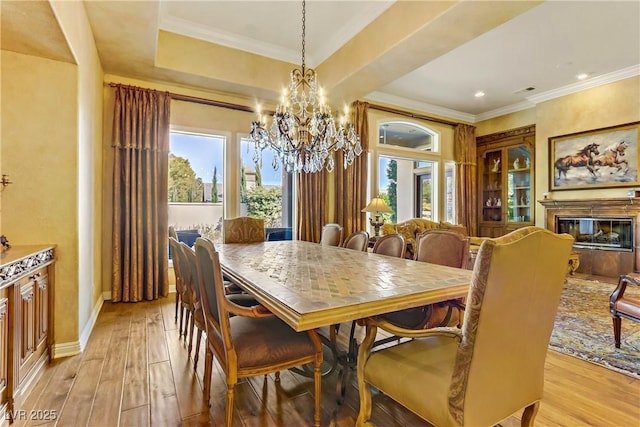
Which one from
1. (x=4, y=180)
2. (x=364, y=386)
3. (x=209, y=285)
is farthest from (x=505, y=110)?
(x=4, y=180)

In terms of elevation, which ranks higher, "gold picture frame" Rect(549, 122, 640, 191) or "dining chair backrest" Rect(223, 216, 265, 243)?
"gold picture frame" Rect(549, 122, 640, 191)

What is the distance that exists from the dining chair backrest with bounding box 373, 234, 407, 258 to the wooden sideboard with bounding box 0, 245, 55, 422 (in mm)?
2578

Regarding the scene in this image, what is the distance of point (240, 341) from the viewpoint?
62.2 inches

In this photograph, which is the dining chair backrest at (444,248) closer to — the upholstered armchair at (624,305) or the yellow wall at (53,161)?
the upholstered armchair at (624,305)

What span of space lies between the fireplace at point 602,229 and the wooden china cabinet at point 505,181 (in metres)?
0.67

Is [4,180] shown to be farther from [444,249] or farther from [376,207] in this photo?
[376,207]

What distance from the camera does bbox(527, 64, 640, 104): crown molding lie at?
484 centimetres

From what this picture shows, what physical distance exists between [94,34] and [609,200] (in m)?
7.23

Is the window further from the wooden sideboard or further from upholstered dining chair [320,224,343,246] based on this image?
the wooden sideboard

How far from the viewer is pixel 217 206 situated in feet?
15.4

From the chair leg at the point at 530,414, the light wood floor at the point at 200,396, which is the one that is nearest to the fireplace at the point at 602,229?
the light wood floor at the point at 200,396

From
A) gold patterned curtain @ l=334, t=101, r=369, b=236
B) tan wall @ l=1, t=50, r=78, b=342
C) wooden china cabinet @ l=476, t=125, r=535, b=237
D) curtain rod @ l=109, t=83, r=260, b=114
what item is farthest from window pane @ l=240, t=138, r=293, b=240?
wooden china cabinet @ l=476, t=125, r=535, b=237

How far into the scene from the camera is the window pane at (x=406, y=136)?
20.0 ft

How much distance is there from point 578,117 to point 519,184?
1.58m
